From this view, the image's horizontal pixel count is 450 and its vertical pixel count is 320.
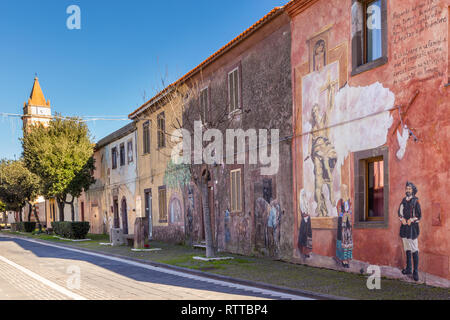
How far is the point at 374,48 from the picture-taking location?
9.88 metres

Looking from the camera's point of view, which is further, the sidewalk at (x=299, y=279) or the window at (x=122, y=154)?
the window at (x=122, y=154)

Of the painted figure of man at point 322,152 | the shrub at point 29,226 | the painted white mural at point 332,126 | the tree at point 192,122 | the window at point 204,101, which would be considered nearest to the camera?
the painted white mural at point 332,126

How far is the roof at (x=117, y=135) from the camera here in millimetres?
26003

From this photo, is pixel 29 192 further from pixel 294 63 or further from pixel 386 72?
pixel 386 72

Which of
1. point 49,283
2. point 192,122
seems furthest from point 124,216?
point 49,283

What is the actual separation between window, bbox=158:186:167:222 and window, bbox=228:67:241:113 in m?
7.47

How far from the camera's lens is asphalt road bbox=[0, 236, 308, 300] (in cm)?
784

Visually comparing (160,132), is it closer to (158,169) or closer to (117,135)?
(158,169)

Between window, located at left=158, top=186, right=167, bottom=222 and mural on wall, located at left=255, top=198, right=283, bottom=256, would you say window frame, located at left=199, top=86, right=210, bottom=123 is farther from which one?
window, located at left=158, top=186, right=167, bottom=222

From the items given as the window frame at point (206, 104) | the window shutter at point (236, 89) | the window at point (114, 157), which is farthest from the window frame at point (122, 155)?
the window shutter at point (236, 89)

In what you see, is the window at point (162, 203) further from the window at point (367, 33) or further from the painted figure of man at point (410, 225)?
the painted figure of man at point (410, 225)

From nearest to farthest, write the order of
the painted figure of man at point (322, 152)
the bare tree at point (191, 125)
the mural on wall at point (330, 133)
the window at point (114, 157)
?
1. the mural on wall at point (330, 133)
2. the painted figure of man at point (322, 152)
3. the bare tree at point (191, 125)
4. the window at point (114, 157)

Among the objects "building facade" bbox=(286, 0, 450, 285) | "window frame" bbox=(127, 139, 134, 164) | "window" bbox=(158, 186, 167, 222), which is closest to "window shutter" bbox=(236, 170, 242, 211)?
"building facade" bbox=(286, 0, 450, 285)

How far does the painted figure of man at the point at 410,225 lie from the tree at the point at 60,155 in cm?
2326
